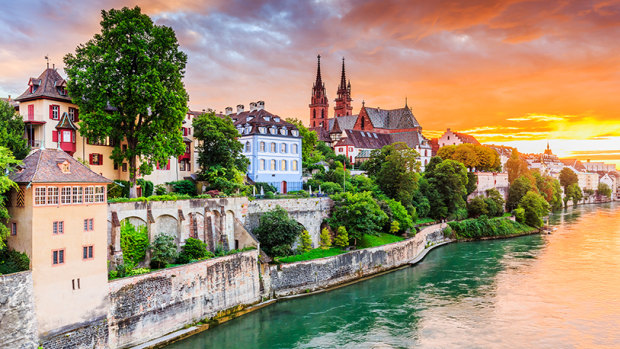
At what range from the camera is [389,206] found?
45.9m

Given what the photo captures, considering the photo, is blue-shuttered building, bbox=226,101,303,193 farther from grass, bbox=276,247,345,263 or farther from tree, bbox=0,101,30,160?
tree, bbox=0,101,30,160

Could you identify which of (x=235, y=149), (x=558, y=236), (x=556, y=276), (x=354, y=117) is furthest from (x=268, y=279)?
(x=354, y=117)

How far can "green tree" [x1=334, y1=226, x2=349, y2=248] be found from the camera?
3812cm

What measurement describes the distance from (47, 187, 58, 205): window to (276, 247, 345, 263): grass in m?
15.5

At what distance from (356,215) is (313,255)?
6.26 m

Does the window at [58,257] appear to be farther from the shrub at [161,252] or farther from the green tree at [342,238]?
the green tree at [342,238]

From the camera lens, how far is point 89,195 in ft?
69.3

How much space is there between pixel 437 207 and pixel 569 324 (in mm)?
32132

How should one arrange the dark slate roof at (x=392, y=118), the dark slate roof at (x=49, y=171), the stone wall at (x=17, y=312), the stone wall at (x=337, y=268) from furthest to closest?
the dark slate roof at (x=392, y=118) < the stone wall at (x=337, y=268) < the dark slate roof at (x=49, y=171) < the stone wall at (x=17, y=312)

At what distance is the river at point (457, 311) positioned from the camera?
24203 millimetres

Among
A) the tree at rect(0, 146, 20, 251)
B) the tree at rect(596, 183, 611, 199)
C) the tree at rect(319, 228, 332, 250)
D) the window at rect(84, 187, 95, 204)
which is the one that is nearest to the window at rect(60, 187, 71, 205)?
the window at rect(84, 187, 95, 204)

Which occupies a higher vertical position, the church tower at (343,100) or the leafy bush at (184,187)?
the church tower at (343,100)

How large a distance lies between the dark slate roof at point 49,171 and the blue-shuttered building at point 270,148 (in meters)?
24.1

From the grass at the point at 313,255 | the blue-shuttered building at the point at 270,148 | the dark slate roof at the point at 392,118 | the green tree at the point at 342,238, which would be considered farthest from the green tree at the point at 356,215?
the dark slate roof at the point at 392,118
